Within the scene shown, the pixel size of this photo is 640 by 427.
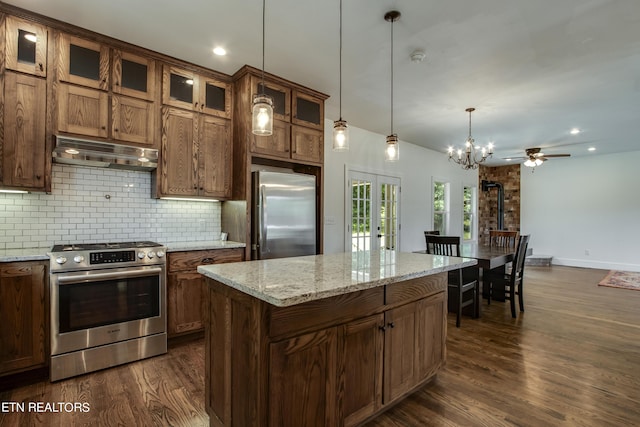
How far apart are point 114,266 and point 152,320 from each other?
0.58 meters

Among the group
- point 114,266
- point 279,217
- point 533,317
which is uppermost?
point 279,217

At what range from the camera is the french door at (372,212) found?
507 centimetres

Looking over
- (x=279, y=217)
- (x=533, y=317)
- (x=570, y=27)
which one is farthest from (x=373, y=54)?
(x=533, y=317)

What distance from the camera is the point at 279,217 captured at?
3.45 metres

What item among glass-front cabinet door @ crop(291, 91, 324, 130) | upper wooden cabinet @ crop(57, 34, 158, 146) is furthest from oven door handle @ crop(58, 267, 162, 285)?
glass-front cabinet door @ crop(291, 91, 324, 130)

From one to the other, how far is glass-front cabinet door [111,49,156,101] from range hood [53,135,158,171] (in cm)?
51

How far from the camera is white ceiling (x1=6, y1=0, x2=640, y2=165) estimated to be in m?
2.26

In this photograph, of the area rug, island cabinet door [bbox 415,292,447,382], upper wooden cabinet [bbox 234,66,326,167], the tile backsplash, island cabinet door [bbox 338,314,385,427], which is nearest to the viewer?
island cabinet door [bbox 338,314,385,427]

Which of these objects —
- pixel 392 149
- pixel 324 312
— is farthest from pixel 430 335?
pixel 392 149

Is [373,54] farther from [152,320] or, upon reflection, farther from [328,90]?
[152,320]

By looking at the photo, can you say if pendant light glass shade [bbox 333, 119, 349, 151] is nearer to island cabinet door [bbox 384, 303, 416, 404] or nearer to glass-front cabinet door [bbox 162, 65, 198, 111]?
A: island cabinet door [bbox 384, 303, 416, 404]

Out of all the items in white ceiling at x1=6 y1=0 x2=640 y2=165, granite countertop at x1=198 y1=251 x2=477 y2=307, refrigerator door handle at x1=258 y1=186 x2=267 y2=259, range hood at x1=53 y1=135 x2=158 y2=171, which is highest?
white ceiling at x1=6 y1=0 x2=640 y2=165

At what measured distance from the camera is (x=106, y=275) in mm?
2537

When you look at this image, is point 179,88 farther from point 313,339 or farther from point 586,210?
point 586,210
